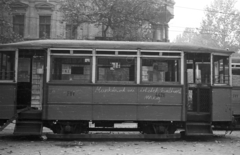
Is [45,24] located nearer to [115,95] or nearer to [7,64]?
[7,64]

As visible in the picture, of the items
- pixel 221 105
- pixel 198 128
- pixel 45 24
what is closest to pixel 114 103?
pixel 198 128

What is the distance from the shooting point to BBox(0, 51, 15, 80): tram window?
8250 mm

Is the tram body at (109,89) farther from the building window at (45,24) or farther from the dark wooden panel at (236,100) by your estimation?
the building window at (45,24)

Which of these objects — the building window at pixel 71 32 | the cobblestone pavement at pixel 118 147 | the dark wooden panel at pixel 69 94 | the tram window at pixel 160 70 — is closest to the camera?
the cobblestone pavement at pixel 118 147

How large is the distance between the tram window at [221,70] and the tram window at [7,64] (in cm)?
646

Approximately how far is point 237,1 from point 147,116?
31.0 metres

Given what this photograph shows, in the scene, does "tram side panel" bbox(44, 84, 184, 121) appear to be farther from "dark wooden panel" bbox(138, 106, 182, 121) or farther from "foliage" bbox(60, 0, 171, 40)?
"foliage" bbox(60, 0, 171, 40)

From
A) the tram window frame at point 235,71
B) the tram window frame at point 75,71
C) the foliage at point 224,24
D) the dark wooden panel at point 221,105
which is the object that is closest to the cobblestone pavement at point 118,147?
the dark wooden panel at point 221,105

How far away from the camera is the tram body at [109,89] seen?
808 centimetres

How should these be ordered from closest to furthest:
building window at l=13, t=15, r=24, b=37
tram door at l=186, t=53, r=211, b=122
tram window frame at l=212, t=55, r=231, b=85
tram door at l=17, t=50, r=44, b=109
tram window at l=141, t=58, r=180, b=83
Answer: tram window at l=141, t=58, r=180, b=83, tram door at l=186, t=53, r=211, b=122, tram window frame at l=212, t=55, r=231, b=85, tram door at l=17, t=50, r=44, b=109, building window at l=13, t=15, r=24, b=37

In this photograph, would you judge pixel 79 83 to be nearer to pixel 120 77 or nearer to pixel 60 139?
pixel 120 77

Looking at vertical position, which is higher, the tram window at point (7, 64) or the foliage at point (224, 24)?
the foliage at point (224, 24)

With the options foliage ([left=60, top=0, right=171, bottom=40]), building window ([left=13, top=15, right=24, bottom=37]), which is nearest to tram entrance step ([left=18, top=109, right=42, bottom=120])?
foliage ([left=60, top=0, right=171, bottom=40])

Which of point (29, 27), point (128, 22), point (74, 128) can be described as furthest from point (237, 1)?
point (74, 128)
